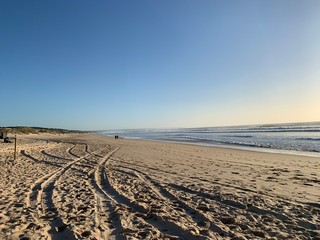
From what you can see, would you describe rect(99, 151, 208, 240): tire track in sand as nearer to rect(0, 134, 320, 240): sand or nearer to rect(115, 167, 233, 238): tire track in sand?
rect(0, 134, 320, 240): sand

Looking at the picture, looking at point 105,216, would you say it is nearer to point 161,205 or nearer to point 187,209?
point 161,205

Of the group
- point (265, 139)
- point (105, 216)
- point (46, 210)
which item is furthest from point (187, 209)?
point (265, 139)

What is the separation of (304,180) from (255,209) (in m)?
4.76

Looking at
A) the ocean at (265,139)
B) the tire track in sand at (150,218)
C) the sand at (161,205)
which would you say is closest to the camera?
the tire track in sand at (150,218)

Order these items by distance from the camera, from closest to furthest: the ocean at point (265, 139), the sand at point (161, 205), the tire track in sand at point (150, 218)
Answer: the tire track in sand at point (150, 218)
the sand at point (161, 205)
the ocean at point (265, 139)

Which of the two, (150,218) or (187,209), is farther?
(187,209)

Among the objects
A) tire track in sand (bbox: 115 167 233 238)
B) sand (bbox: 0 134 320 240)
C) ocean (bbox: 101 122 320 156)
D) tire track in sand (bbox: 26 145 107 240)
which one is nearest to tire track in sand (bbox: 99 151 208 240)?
sand (bbox: 0 134 320 240)

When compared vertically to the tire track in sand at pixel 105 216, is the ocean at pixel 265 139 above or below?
above

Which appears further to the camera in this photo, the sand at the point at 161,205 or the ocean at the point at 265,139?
the ocean at the point at 265,139

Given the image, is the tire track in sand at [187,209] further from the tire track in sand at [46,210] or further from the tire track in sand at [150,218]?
the tire track in sand at [46,210]

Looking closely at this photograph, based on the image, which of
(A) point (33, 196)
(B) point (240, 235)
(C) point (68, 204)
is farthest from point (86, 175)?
(B) point (240, 235)

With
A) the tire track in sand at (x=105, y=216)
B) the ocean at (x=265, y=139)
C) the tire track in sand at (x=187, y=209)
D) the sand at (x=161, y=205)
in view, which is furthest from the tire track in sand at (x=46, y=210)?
the ocean at (x=265, y=139)

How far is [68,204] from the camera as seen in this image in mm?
7273

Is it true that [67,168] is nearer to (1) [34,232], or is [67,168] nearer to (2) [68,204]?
(2) [68,204]
